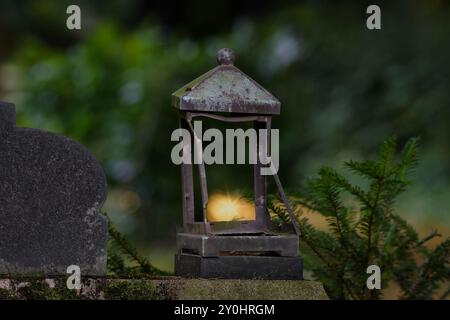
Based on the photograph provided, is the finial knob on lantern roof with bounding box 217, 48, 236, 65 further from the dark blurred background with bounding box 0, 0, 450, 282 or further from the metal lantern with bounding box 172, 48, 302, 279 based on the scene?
the dark blurred background with bounding box 0, 0, 450, 282

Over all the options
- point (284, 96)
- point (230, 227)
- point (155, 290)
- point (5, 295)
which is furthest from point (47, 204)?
point (284, 96)

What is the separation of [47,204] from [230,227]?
2.13ft

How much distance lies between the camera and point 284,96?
31.4 feet

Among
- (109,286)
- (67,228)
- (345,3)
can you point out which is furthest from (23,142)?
(345,3)

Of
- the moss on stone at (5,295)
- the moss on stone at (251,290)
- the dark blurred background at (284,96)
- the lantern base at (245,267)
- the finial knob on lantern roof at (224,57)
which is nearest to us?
the moss on stone at (5,295)

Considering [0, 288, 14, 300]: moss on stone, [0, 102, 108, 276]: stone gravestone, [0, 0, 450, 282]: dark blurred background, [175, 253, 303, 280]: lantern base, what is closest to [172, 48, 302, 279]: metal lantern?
[175, 253, 303, 280]: lantern base

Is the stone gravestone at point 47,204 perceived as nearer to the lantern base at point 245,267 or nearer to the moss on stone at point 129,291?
the moss on stone at point 129,291

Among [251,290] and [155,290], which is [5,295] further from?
[251,290]

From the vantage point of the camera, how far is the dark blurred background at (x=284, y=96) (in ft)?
29.9

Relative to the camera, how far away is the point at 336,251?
140 inches

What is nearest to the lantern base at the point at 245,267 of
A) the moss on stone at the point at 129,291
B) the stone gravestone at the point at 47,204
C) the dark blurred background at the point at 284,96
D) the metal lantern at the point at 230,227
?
the metal lantern at the point at 230,227

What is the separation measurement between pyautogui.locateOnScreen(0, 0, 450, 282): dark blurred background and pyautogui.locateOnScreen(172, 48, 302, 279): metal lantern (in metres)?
4.62

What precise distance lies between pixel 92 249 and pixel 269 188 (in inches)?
38.7

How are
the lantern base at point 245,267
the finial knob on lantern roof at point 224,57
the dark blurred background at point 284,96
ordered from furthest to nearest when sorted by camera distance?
the dark blurred background at point 284,96 < the finial knob on lantern roof at point 224,57 < the lantern base at point 245,267
